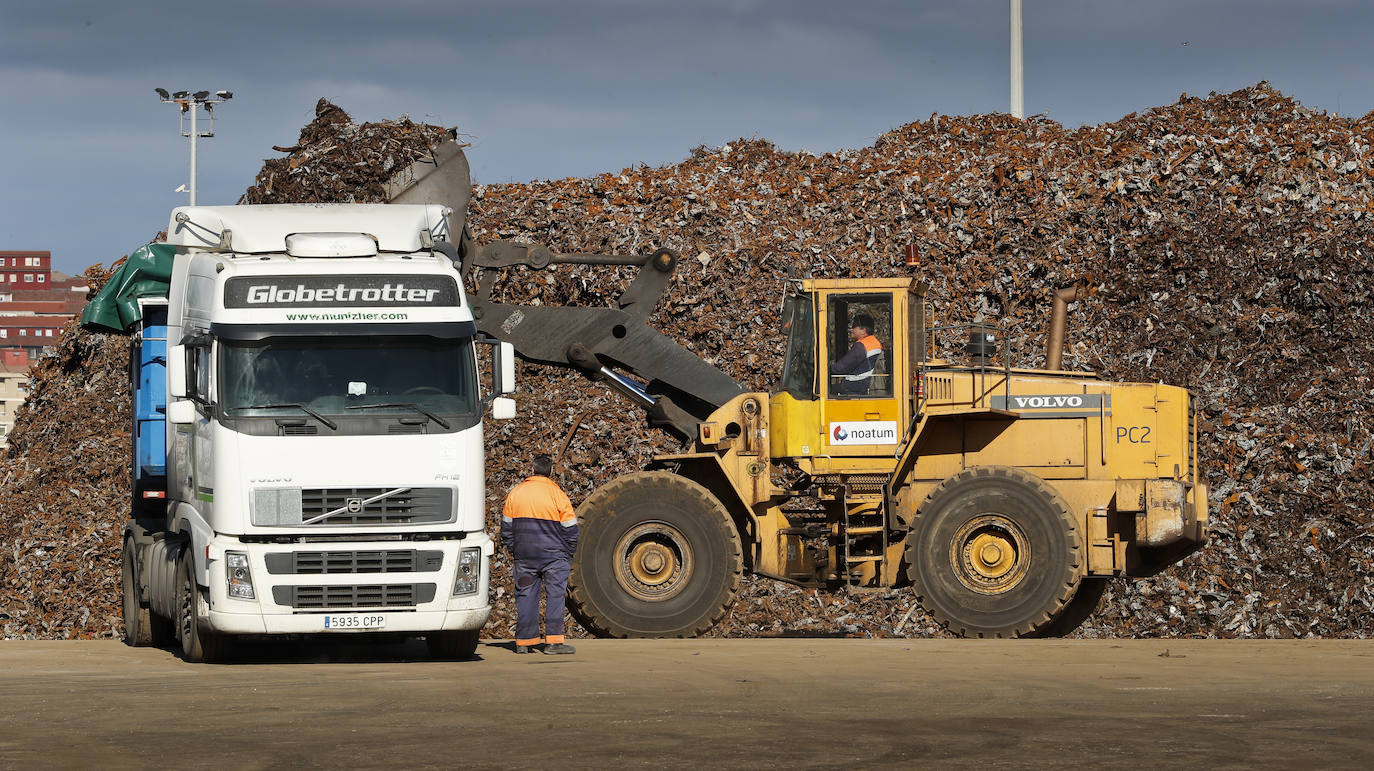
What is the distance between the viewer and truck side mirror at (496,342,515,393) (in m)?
14.7

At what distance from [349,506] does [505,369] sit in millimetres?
1842

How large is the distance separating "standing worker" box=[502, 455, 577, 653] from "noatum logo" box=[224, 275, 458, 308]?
6.50 feet

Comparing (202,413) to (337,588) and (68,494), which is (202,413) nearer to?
(337,588)

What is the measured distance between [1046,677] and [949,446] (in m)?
4.78

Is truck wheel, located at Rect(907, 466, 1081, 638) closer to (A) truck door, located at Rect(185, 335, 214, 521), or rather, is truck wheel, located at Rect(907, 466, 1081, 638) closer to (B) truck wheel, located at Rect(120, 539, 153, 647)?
(A) truck door, located at Rect(185, 335, 214, 521)

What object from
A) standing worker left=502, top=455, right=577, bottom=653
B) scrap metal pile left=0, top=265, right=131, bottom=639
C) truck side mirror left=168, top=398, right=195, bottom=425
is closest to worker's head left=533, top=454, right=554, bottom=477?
standing worker left=502, top=455, right=577, bottom=653

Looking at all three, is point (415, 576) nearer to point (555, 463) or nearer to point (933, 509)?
point (933, 509)

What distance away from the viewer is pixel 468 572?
14336mm

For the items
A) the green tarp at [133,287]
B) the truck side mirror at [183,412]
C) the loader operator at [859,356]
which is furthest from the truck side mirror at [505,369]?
the green tarp at [133,287]

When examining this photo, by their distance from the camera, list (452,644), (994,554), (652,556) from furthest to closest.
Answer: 1. (652,556)
2. (994,554)
3. (452,644)

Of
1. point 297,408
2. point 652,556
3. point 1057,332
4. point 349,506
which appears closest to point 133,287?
point 297,408

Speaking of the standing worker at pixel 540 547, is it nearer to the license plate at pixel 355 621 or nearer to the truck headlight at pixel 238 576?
the license plate at pixel 355 621

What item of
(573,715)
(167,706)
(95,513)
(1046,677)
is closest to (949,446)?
(1046,677)

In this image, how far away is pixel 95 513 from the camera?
2372cm
